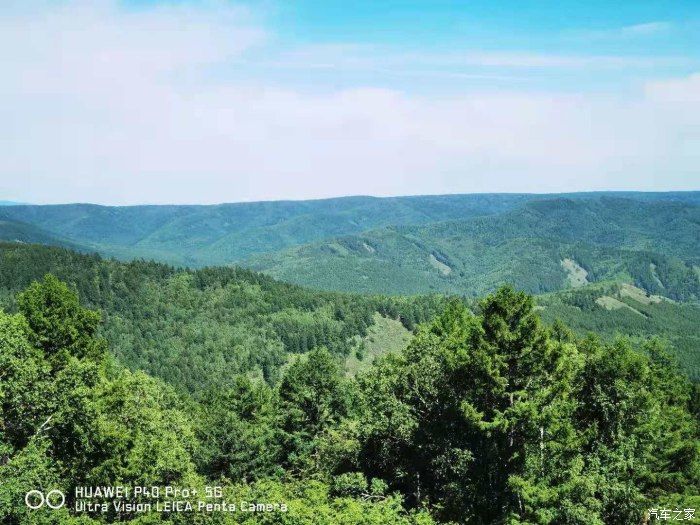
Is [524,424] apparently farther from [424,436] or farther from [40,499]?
[40,499]

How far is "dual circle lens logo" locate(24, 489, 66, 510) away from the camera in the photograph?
102 feet

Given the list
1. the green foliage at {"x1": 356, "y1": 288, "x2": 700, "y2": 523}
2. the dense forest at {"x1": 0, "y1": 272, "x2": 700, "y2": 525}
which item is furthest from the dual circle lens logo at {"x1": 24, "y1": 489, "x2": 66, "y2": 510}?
the green foliage at {"x1": 356, "y1": 288, "x2": 700, "y2": 523}

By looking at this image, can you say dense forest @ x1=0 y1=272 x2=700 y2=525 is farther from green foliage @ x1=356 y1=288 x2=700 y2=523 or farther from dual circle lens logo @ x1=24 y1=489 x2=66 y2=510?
dual circle lens logo @ x1=24 y1=489 x2=66 y2=510

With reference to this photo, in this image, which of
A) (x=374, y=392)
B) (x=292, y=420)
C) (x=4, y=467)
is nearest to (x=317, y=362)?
(x=292, y=420)

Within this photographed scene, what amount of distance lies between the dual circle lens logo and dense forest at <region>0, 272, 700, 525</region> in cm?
40

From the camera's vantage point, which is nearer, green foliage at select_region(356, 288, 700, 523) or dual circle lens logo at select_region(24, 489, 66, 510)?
dual circle lens logo at select_region(24, 489, 66, 510)

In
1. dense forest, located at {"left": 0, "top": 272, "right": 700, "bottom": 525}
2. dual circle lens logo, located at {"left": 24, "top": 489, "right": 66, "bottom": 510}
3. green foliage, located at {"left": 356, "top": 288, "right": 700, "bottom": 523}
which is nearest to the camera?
dual circle lens logo, located at {"left": 24, "top": 489, "right": 66, "bottom": 510}

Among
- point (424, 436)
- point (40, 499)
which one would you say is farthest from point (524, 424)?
point (40, 499)

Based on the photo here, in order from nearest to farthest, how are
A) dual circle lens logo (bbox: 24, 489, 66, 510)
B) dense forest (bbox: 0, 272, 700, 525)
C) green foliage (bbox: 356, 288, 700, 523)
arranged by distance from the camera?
dual circle lens logo (bbox: 24, 489, 66, 510) < dense forest (bbox: 0, 272, 700, 525) < green foliage (bbox: 356, 288, 700, 523)

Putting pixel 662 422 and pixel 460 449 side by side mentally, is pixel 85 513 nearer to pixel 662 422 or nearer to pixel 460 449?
pixel 460 449

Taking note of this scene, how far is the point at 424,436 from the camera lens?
49.0 meters

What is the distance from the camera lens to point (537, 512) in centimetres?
3816

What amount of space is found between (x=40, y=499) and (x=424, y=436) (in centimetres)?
2768

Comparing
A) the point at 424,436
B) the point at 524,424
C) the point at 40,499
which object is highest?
the point at 524,424
